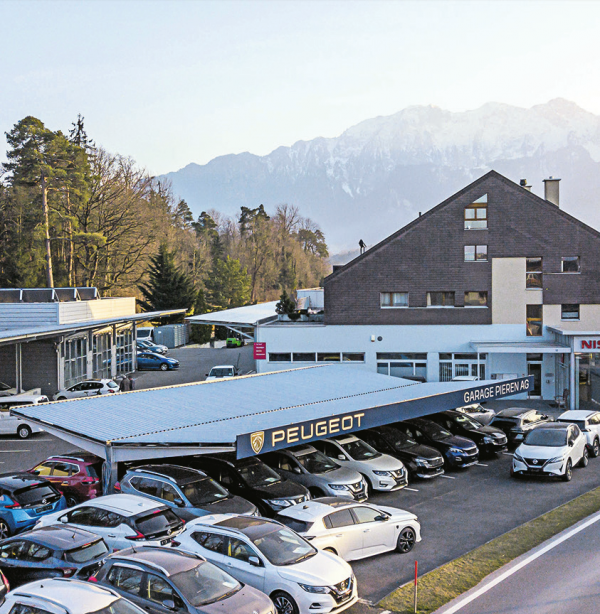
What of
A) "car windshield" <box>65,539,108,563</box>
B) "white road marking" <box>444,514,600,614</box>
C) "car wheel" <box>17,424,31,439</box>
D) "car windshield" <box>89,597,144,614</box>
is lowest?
"car wheel" <box>17,424,31,439</box>

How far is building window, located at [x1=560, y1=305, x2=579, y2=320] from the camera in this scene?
36.2 m

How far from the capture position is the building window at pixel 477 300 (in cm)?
3678

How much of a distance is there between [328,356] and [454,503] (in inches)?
767

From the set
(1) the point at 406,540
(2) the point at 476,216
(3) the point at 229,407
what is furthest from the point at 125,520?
(2) the point at 476,216

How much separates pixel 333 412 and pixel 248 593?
9.74m

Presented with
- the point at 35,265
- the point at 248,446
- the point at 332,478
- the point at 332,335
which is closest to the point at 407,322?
the point at 332,335

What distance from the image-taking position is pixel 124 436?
16.6 metres

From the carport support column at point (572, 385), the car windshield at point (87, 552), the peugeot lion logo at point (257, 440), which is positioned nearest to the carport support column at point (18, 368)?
the peugeot lion logo at point (257, 440)

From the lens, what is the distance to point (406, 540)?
14.4 m

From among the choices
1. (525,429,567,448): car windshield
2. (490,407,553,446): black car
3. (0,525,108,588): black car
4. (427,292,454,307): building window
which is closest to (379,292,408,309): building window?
(427,292,454,307): building window

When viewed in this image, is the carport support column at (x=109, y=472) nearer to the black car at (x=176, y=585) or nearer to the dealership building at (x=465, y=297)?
the black car at (x=176, y=585)

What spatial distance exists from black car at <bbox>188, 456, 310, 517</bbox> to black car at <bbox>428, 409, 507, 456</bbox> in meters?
9.18

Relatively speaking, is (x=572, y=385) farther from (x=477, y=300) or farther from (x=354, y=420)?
(x=354, y=420)

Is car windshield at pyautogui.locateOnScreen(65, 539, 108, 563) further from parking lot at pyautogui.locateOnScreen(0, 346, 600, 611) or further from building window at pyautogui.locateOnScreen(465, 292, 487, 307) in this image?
building window at pyautogui.locateOnScreen(465, 292, 487, 307)
